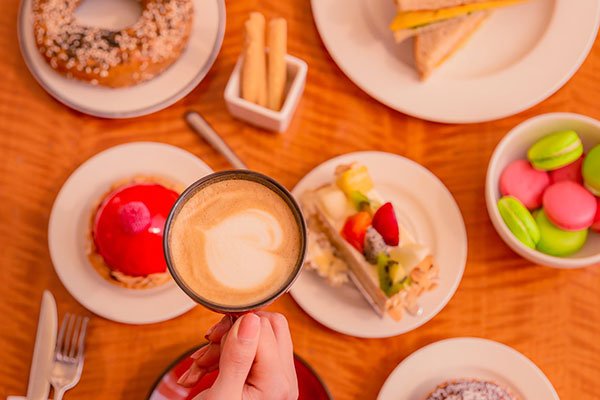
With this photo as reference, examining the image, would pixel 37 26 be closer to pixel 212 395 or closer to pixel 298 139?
pixel 298 139

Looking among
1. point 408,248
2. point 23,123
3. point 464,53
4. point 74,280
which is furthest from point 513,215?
point 23,123

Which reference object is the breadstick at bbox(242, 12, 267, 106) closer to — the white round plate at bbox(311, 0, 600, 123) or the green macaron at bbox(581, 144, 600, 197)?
the white round plate at bbox(311, 0, 600, 123)

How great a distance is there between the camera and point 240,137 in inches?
54.9

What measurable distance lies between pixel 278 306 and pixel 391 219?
276mm

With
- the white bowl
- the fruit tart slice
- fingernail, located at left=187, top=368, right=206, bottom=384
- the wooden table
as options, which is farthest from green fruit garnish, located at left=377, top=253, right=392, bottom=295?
fingernail, located at left=187, top=368, right=206, bottom=384

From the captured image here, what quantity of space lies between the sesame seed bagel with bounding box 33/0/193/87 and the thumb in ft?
1.97

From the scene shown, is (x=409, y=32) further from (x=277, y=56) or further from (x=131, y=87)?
(x=131, y=87)

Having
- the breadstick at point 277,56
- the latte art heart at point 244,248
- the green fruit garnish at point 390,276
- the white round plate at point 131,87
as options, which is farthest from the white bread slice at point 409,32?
the latte art heart at point 244,248

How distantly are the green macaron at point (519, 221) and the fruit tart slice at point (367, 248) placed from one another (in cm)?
17

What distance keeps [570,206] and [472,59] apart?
14.6 inches

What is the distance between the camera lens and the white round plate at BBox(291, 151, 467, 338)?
1.28 metres

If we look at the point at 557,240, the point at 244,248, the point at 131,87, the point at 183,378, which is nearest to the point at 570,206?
the point at 557,240

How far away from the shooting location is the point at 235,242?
1.00 meters

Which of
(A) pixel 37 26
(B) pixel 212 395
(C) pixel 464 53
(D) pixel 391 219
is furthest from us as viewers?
(C) pixel 464 53
